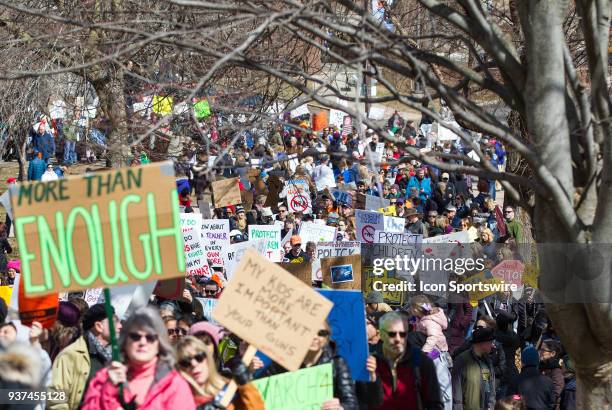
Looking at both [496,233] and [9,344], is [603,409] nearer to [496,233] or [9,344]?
[9,344]

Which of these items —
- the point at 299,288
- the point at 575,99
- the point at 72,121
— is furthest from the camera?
the point at 72,121

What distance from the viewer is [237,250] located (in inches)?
542

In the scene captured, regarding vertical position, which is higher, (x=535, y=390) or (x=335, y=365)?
(x=335, y=365)

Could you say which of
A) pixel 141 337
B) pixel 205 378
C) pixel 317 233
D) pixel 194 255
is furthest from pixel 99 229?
pixel 317 233

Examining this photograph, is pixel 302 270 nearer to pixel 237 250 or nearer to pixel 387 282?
pixel 387 282

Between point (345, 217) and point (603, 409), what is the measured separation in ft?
41.5

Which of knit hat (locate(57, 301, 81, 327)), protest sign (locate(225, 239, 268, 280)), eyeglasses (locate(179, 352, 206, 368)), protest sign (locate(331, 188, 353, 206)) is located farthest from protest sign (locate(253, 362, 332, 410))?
protest sign (locate(331, 188, 353, 206))

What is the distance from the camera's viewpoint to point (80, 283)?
5586mm

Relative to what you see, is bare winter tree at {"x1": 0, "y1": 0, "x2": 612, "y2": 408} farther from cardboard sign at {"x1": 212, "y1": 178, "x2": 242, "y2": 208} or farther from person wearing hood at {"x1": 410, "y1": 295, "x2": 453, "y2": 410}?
cardboard sign at {"x1": 212, "y1": 178, "x2": 242, "y2": 208}

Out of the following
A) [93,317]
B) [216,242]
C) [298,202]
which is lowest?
[93,317]

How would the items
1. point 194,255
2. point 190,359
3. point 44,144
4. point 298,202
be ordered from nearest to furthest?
point 190,359 < point 194,255 < point 298,202 < point 44,144

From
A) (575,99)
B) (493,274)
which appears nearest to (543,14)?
(575,99)

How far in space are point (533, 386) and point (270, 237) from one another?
20.5 feet

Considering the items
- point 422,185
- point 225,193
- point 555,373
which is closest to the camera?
point 555,373
